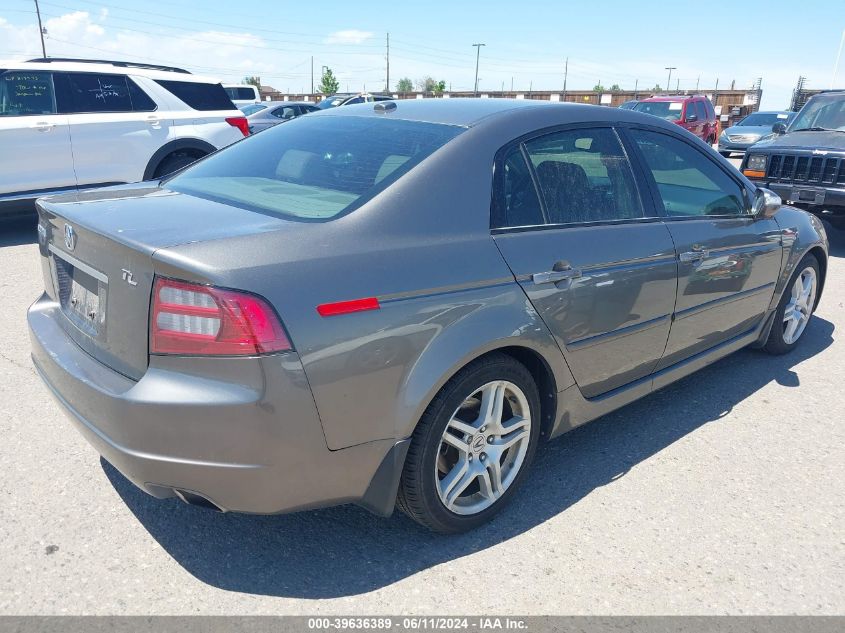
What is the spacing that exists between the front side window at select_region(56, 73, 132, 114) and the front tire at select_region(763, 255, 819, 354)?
7060 mm

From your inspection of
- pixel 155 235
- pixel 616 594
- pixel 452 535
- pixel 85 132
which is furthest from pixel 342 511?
pixel 85 132

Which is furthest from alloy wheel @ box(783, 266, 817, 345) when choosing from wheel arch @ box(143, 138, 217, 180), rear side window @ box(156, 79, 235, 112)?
rear side window @ box(156, 79, 235, 112)

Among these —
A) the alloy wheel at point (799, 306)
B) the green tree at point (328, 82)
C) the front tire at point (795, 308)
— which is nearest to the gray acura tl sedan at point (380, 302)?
the front tire at point (795, 308)

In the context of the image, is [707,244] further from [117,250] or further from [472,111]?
[117,250]

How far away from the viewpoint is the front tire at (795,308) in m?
4.56

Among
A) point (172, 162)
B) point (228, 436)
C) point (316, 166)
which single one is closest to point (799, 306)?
point (316, 166)

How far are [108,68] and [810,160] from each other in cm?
835

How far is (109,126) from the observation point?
766 cm

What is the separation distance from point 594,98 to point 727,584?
40936mm

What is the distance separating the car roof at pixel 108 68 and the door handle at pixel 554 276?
690 cm

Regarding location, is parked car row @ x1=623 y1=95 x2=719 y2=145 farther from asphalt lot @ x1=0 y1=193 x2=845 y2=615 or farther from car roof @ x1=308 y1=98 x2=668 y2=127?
asphalt lot @ x1=0 y1=193 x2=845 y2=615

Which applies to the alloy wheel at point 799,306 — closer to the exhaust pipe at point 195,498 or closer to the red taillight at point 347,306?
the red taillight at point 347,306

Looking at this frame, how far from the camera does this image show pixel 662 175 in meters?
3.47

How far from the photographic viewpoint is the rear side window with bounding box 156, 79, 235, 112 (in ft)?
27.2
